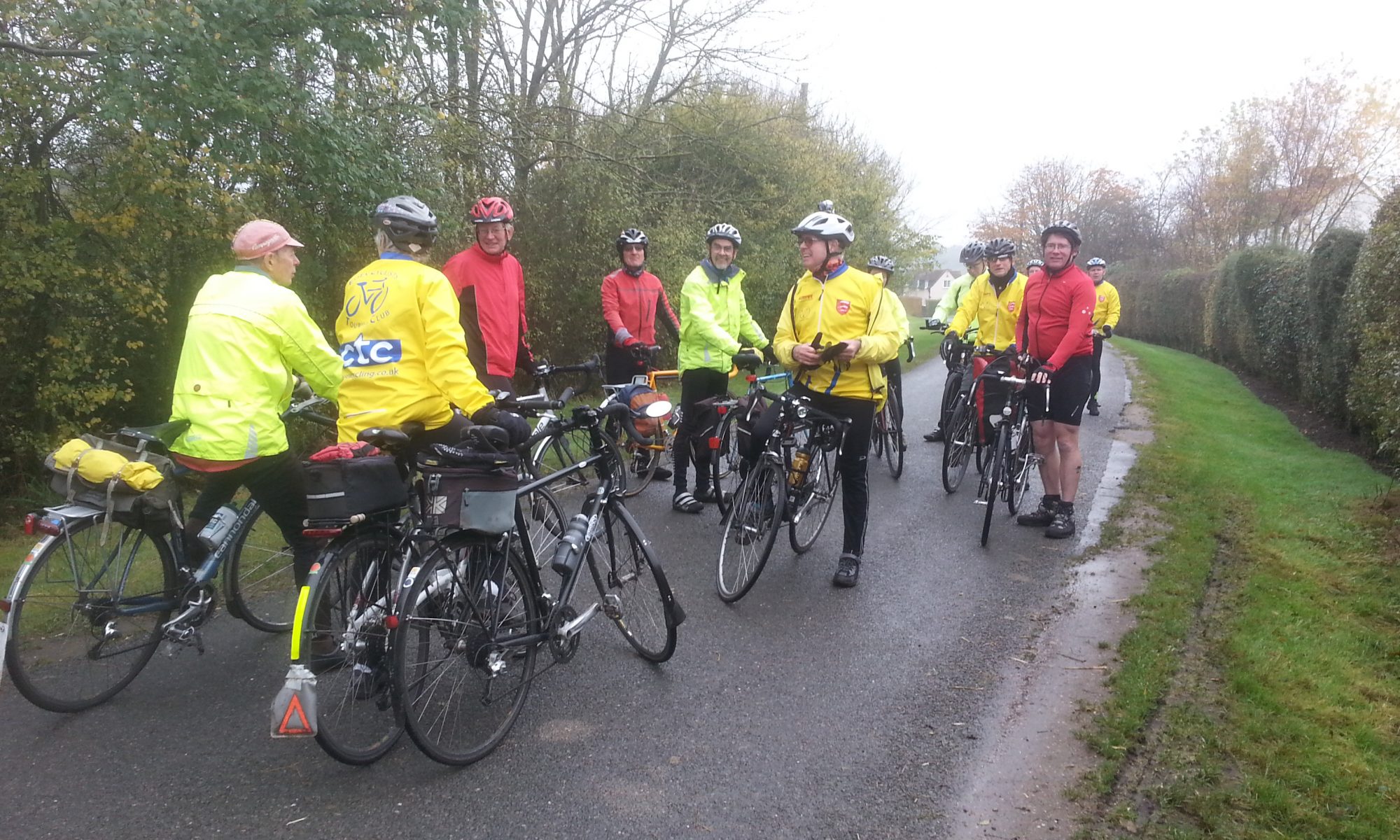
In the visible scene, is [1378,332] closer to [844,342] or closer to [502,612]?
[844,342]

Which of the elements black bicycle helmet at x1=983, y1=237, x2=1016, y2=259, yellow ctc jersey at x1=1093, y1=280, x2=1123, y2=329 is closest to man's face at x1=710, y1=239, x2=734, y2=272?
black bicycle helmet at x1=983, y1=237, x2=1016, y2=259

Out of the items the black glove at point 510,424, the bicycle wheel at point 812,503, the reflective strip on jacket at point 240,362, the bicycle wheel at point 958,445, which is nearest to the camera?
the black glove at point 510,424

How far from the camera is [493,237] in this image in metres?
5.19

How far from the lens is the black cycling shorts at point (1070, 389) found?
6121 mm


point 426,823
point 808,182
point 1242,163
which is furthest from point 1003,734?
point 1242,163

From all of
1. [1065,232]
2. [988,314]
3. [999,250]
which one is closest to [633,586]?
[1065,232]

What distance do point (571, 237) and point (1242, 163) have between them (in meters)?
31.3

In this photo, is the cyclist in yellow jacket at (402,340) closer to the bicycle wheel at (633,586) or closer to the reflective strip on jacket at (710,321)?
the bicycle wheel at (633,586)

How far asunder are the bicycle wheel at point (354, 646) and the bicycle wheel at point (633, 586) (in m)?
0.94

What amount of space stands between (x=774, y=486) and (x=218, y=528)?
285 cm

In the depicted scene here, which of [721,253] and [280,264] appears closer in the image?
[280,264]

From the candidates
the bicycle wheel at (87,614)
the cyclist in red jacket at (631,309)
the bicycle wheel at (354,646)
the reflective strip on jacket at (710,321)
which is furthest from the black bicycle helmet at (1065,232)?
the bicycle wheel at (87,614)

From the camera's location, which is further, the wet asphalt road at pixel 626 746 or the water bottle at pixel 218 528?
the water bottle at pixel 218 528

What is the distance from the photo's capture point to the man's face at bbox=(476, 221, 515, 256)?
17.0 feet
